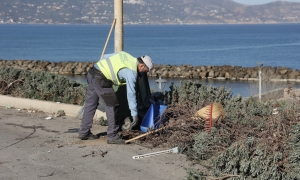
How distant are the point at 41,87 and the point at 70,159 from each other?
16.4 ft

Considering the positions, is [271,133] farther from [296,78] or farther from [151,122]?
[296,78]

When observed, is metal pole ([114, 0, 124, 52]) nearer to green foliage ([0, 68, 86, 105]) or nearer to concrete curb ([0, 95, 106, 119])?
green foliage ([0, 68, 86, 105])

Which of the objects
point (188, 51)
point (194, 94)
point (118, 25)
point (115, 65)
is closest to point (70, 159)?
point (115, 65)

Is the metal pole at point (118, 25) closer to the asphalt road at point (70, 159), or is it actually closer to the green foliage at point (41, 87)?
the green foliage at point (41, 87)

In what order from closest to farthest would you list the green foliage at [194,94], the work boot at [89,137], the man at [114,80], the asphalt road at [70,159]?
1. the asphalt road at [70,159]
2. the man at [114,80]
3. the work boot at [89,137]
4. the green foliage at [194,94]

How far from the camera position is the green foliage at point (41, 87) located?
39.5 ft

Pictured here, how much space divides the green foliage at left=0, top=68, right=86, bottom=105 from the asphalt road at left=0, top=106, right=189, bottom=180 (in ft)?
6.70

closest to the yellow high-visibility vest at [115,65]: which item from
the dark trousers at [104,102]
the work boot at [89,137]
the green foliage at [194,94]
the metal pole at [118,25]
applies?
the dark trousers at [104,102]

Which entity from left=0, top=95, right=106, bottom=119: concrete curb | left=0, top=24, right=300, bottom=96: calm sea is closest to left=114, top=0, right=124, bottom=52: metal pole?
left=0, top=95, right=106, bottom=119: concrete curb

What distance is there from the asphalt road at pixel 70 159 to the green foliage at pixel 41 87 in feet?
6.70

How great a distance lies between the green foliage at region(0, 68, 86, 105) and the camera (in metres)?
12.0

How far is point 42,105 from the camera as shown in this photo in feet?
38.4

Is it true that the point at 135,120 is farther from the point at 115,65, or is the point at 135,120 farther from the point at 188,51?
the point at 188,51

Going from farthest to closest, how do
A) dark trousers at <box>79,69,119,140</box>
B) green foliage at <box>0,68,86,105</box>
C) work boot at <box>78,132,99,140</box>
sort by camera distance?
green foliage at <box>0,68,86,105</box>, work boot at <box>78,132,99,140</box>, dark trousers at <box>79,69,119,140</box>
